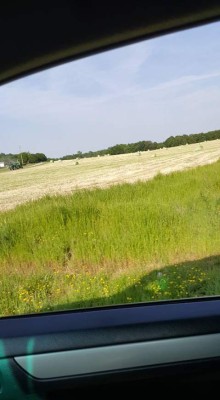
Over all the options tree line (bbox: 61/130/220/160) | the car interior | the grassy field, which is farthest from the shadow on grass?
the car interior

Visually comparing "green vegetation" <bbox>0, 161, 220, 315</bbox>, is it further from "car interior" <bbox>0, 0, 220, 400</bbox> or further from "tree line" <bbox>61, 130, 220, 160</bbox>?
"car interior" <bbox>0, 0, 220, 400</bbox>

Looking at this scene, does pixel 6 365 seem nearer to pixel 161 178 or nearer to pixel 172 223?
pixel 172 223

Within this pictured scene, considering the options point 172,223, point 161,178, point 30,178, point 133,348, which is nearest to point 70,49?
point 133,348

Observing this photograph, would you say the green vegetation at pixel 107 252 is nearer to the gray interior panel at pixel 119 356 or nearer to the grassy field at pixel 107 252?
the grassy field at pixel 107 252

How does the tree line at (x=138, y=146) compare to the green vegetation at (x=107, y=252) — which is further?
the green vegetation at (x=107, y=252)

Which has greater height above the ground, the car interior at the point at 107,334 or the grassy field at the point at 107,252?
the car interior at the point at 107,334

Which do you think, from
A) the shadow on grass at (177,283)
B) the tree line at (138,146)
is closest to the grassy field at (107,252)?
the shadow on grass at (177,283)

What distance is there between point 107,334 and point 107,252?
467cm

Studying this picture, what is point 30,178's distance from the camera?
78.1 feet

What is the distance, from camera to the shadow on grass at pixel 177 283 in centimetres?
376

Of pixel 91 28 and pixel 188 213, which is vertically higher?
pixel 91 28

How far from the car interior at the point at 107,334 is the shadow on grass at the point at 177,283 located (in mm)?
1738

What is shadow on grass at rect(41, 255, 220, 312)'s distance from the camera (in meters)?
3.76

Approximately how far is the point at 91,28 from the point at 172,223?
590 centimetres
